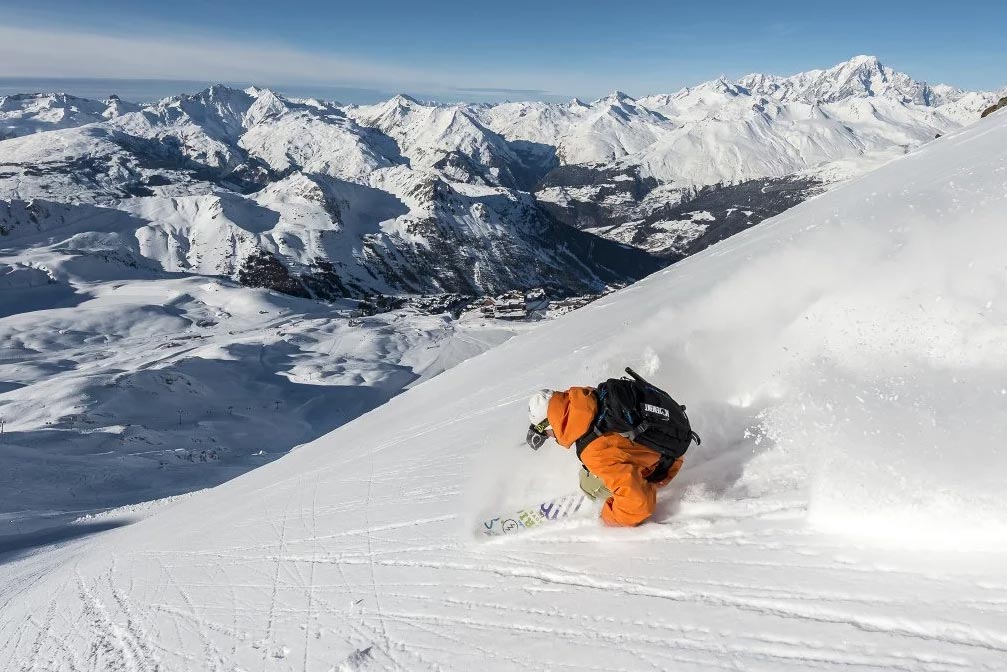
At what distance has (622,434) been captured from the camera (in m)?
4.84

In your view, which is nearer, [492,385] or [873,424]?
[873,424]

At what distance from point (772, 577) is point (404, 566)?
11.6 feet

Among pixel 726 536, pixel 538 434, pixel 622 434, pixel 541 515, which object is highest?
pixel 622 434

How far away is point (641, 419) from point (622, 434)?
0.20 metres

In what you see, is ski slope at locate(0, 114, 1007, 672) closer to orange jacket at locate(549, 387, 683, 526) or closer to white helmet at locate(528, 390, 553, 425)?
orange jacket at locate(549, 387, 683, 526)

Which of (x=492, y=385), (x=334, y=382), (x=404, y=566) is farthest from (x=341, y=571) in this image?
(x=334, y=382)

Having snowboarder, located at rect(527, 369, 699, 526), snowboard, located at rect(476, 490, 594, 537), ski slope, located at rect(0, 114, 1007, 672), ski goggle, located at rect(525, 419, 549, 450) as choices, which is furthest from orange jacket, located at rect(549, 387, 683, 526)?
snowboard, located at rect(476, 490, 594, 537)

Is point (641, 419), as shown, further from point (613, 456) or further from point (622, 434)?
point (613, 456)

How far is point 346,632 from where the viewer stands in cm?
496

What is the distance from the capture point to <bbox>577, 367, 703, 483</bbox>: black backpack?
4805 millimetres

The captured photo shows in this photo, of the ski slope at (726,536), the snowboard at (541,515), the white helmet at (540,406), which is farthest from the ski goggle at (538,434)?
the ski slope at (726,536)

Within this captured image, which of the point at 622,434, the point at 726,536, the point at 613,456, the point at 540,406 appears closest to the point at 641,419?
the point at 622,434

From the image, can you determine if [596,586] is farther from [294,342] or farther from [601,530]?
[294,342]

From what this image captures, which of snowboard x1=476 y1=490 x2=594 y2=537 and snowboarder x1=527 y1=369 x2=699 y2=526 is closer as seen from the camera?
snowboarder x1=527 y1=369 x2=699 y2=526
